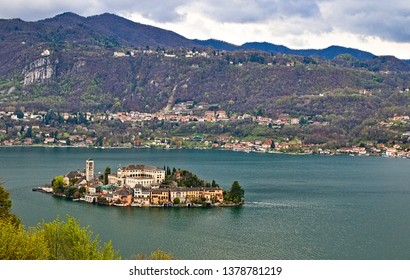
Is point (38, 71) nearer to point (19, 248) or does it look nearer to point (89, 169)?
point (89, 169)

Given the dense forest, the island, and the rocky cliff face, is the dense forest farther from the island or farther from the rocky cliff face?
the island

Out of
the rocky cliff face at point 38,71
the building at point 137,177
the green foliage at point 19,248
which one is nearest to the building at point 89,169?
the building at point 137,177

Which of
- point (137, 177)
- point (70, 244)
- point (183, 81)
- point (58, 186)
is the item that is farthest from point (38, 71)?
point (70, 244)

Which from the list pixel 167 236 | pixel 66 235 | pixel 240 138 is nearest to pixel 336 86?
pixel 240 138

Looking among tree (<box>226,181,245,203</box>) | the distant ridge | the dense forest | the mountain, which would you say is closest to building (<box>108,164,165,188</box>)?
tree (<box>226,181,245,203</box>)
